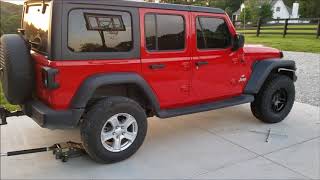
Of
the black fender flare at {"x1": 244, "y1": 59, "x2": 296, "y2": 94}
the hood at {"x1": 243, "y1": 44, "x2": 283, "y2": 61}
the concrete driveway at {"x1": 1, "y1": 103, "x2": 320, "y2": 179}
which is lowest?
the concrete driveway at {"x1": 1, "y1": 103, "x2": 320, "y2": 179}

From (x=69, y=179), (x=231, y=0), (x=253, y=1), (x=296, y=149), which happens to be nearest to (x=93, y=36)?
(x=69, y=179)

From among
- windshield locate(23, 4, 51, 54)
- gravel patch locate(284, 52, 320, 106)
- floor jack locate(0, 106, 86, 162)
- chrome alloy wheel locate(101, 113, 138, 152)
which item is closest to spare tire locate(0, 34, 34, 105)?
windshield locate(23, 4, 51, 54)

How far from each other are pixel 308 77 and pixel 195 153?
6386 mm

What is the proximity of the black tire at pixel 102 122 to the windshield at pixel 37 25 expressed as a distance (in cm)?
83

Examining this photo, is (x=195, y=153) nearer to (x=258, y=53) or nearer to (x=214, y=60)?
(x=214, y=60)

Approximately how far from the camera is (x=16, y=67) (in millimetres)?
3662

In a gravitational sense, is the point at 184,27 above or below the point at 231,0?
below

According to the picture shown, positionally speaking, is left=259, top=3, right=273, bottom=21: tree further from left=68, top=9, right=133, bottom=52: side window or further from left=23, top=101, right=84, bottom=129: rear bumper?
left=23, top=101, right=84, bottom=129: rear bumper

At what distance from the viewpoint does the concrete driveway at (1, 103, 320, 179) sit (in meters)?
3.83

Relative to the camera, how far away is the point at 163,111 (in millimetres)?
4457

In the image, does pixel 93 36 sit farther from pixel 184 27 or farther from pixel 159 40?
pixel 184 27

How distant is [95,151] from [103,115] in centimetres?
40

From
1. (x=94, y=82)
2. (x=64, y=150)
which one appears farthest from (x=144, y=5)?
(x=64, y=150)

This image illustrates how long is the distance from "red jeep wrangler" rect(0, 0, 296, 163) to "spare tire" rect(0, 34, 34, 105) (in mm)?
10
